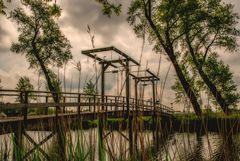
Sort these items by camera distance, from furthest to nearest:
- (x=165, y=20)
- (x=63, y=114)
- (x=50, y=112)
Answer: (x=165, y=20) → (x=50, y=112) → (x=63, y=114)

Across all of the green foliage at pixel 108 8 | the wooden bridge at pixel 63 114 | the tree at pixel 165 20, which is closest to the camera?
the wooden bridge at pixel 63 114

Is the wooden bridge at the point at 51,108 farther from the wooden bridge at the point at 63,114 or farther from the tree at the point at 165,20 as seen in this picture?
the tree at the point at 165,20

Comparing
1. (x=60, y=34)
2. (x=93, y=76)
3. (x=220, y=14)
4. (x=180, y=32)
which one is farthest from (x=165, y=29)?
(x=93, y=76)

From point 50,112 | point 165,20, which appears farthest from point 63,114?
point 165,20

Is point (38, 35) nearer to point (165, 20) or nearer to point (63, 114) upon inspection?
point (165, 20)

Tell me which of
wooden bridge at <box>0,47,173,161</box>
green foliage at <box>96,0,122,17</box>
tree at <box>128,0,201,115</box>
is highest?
tree at <box>128,0,201,115</box>

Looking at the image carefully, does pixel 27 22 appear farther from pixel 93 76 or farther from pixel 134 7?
pixel 93 76

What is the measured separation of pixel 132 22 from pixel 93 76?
24.0m

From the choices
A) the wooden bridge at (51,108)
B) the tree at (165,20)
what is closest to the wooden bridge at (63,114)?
the wooden bridge at (51,108)

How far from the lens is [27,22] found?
30.1m

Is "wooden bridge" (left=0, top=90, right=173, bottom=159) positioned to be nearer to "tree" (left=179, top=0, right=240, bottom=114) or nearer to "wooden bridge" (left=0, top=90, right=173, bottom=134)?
"wooden bridge" (left=0, top=90, right=173, bottom=134)

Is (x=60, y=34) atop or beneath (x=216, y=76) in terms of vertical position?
atop

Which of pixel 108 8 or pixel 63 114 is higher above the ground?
pixel 108 8

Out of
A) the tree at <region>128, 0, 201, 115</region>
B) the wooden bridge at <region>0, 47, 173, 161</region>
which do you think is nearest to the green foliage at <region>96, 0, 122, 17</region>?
the wooden bridge at <region>0, 47, 173, 161</region>
